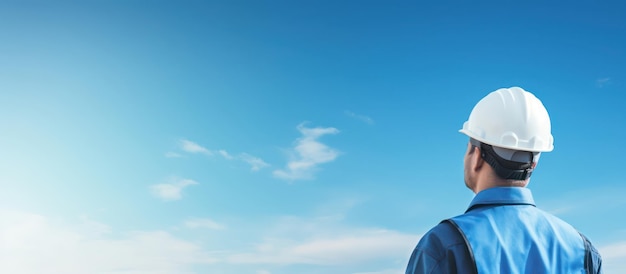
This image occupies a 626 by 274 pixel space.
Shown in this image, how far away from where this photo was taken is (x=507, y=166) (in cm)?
488

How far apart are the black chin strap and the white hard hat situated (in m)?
0.10

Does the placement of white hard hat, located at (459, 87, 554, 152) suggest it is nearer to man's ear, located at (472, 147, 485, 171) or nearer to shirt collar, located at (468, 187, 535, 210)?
man's ear, located at (472, 147, 485, 171)

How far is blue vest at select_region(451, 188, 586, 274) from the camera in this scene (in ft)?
14.3

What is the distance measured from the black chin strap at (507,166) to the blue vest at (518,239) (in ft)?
0.52

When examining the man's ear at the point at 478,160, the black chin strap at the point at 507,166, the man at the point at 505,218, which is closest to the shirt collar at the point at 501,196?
the man at the point at 505,218

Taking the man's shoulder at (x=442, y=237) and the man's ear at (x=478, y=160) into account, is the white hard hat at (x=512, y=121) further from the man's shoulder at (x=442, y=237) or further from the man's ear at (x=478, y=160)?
the man's shoulder at (x=442, y=237)

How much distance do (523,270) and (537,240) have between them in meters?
0.30

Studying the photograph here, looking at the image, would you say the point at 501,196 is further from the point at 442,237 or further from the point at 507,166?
the point at 442,237

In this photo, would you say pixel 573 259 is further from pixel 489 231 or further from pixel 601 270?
pixel 489 231

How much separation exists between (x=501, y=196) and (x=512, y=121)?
901mm

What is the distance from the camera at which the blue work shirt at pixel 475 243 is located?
4289 millimetres

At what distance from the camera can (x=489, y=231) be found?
4.44 metres

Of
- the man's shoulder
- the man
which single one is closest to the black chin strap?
the man

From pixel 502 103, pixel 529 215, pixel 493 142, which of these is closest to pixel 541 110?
pixel 502 103
